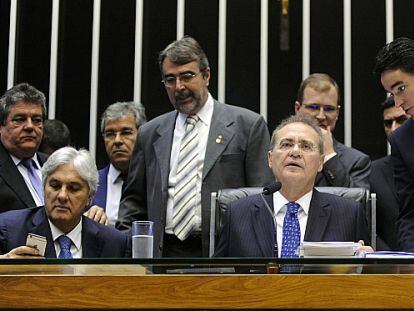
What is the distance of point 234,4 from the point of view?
5.74 m

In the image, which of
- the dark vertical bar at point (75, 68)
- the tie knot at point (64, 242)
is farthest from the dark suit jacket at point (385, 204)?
the dark vertical bar at point (75, 68)

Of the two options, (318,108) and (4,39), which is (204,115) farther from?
(4,39)

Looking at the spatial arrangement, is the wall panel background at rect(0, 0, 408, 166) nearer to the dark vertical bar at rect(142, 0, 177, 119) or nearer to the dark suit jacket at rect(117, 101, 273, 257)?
the dark vertical bar at rect(142, 0, 177, 119)

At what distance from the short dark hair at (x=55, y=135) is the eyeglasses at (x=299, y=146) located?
1.79 meters

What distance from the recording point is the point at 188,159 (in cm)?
438

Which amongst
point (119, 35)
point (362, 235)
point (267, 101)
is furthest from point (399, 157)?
point (119, 35)

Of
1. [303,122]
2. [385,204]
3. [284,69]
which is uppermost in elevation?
[284,69]

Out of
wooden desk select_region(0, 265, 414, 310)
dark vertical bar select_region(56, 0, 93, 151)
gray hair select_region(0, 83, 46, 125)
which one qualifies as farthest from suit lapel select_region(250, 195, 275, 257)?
dark vertical bar select_region(56, 0, 93, 151)

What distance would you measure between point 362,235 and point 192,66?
1317mm

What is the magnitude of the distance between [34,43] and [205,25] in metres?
1.10

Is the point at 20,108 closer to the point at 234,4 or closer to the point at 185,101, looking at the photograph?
the point at 185,101

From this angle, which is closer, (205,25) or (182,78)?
(182,78)

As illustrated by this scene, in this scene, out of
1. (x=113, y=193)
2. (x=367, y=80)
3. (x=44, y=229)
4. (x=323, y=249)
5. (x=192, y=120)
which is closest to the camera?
(x=323, y=249)

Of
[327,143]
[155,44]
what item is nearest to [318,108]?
[327,143]
